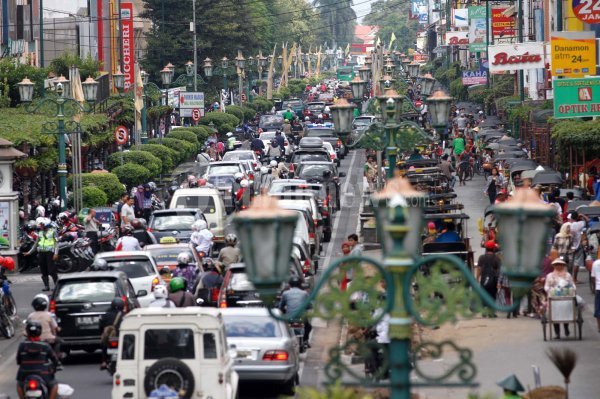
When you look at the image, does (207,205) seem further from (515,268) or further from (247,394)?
(515,268)

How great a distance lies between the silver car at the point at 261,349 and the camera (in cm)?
1819

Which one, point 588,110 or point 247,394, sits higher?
point 588,110

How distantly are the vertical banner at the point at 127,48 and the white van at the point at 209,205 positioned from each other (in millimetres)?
40232

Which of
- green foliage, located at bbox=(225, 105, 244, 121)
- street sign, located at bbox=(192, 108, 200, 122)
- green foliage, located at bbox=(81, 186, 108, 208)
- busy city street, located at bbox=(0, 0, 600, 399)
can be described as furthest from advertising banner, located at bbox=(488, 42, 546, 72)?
green foliage, located at bbox=(225, 105, 244, 121)

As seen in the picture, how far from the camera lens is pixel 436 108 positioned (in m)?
23.5

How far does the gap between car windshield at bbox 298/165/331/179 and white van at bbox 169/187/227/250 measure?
8547 millimetres

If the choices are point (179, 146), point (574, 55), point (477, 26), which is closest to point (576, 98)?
point (574, 55)

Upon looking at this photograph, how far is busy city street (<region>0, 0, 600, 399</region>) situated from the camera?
29.2ft

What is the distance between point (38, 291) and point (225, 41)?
66952 millimetres

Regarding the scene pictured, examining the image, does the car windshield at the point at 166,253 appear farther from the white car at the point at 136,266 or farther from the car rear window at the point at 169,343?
the car rear window at the point at 169,343

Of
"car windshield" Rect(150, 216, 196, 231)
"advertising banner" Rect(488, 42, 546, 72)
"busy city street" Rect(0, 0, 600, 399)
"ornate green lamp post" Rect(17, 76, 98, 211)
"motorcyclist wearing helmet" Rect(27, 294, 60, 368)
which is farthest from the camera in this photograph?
"advertising banner" Rect(488, 42, 546, 72)

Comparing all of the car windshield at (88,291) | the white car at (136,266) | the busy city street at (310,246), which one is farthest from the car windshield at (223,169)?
the car windshield at (88,291)

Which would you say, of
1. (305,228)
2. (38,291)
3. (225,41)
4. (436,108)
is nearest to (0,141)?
(38,291)

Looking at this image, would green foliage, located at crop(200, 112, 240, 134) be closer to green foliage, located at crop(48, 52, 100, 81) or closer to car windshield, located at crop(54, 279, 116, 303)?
green foliage, located at crop(48, 52, 100, 81)
